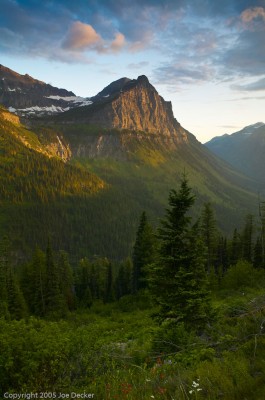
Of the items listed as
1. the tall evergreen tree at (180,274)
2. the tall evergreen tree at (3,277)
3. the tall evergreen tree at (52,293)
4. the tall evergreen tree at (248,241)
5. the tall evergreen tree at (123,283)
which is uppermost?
the tall evergreen tree at (180,274)

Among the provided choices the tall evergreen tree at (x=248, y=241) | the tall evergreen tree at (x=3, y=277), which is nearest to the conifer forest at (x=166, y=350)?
the tall evergreen tree at (x=3, y=277)

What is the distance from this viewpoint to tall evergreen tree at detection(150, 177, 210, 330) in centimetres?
1694

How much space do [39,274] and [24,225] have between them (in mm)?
150671

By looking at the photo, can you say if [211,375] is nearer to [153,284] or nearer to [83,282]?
[153,284]

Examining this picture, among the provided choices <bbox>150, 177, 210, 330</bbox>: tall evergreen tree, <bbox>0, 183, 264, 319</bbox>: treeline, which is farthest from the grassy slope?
<bbox>0, 183, 264, 319</bbox>: treeline

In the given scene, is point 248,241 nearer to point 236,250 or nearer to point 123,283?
point 236,250

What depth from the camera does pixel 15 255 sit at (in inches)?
6959

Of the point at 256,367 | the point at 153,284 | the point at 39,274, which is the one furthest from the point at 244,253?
the point at 256,367

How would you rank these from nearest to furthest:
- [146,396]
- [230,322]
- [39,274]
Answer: [146,396] < [230,322] < [39,274]

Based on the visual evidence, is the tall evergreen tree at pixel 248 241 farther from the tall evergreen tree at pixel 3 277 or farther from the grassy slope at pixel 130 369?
the grassy slope at pixel 130 369

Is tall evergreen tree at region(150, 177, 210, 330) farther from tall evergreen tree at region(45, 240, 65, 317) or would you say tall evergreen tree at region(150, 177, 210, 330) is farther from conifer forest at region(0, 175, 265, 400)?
tall evergreen tree at region(45, 240, 65, 317)

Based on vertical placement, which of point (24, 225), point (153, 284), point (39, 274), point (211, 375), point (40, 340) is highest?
point (211, 375)

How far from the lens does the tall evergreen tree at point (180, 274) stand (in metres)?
16.9

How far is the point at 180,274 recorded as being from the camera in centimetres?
1759
